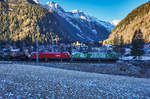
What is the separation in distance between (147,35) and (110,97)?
145m

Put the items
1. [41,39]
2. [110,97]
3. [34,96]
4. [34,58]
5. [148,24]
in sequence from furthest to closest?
1. [41,39]
2. [148,24]
3. [34,58]
4. [110,97]
5. [34,96]

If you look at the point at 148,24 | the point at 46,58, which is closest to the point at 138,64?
the point at 46,58

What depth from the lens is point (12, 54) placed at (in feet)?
145

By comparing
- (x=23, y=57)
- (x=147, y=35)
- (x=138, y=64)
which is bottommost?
(x=138, y=64)

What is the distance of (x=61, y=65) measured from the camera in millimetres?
36250

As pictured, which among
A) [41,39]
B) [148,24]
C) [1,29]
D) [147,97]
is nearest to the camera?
[147,97]

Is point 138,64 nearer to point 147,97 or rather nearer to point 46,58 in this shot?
point 46,58

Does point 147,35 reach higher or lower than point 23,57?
higher

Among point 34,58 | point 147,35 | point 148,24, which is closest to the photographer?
point 34,58

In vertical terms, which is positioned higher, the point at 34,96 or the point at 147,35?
the point at 147,35

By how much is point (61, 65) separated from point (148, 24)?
144 meters

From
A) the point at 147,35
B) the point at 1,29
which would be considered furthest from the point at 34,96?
the point at 1,29

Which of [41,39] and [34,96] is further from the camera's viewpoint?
[41,39]

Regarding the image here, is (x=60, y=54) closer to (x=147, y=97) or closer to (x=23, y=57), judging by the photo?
(x=23, y=57)
